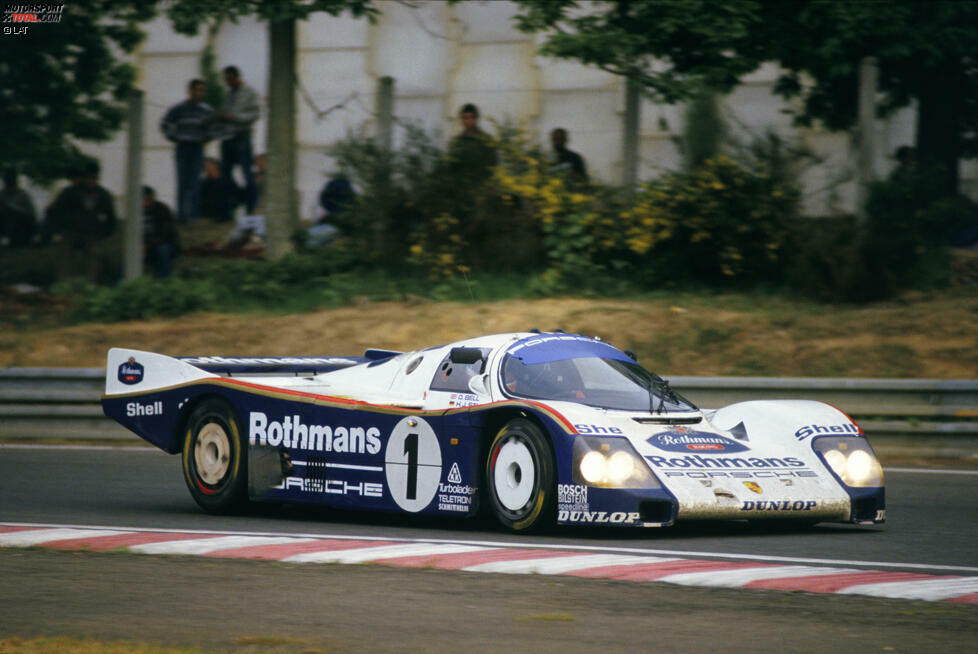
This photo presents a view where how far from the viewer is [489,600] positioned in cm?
598

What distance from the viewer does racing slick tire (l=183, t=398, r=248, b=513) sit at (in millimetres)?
9422

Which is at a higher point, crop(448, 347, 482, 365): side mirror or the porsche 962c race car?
crop(448, 347, 482, 365): side mirror

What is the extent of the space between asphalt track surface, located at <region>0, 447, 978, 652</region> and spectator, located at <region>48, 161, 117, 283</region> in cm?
893

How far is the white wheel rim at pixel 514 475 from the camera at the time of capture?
7875 mm

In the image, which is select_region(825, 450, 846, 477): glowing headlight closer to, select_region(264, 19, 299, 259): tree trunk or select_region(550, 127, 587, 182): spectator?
select_region(550, 127, 587, 182): spectator

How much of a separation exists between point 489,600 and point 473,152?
11725 millimetres

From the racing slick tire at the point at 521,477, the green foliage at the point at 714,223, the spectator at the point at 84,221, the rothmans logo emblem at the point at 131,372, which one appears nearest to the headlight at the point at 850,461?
the racing slick tire at the point at 521,477

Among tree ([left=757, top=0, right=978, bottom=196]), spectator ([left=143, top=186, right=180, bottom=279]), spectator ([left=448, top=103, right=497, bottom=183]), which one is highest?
tree ([left=757, top=0, right=978, bottom=196])

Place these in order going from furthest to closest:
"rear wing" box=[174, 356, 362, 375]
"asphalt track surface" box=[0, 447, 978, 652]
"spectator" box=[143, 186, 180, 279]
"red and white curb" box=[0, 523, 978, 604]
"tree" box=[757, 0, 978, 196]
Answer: "spectator" box=[143, 186, 180, 279], "tree" box=[757, 0, 978, 196], "rear wing" box=[174, 356, 362, 375], "red and white curb" box=[0, 523, 978, 604], "asphalt track surface" box=[0, 447, 978, 652]

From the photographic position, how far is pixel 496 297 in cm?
1631

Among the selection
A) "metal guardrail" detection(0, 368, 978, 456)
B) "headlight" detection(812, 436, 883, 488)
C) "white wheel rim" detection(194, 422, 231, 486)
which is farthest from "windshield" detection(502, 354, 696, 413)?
"metal guardrail" detection(0, 368, 978, 456)

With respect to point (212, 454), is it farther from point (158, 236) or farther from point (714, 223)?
point (158, 236)

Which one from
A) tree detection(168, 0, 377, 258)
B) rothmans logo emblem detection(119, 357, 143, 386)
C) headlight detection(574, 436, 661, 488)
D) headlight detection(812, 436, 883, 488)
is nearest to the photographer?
headlight detection(574, 436, 661, 488)

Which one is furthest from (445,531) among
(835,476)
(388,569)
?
(835,476)
